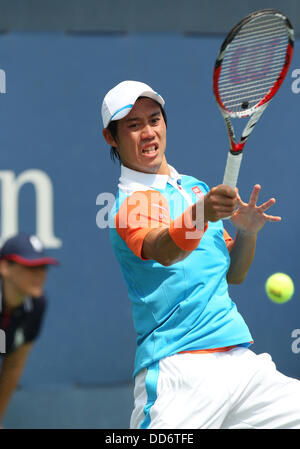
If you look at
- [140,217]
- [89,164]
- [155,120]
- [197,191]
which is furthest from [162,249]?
[89,164]

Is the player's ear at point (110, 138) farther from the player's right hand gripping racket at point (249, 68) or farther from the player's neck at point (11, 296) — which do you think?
the player's neck at point (11, 296)

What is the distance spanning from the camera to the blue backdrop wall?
4.28m

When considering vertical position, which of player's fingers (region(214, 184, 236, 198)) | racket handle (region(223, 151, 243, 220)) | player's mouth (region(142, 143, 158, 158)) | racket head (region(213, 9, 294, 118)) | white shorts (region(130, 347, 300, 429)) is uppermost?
racket head (region(213, 9, 294, 118))

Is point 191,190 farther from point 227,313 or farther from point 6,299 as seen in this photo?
point 6,299

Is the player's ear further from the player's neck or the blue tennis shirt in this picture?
the player's neck

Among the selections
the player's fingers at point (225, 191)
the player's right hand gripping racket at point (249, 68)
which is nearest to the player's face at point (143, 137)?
the player's right hand gripping racket at point (249, 68)

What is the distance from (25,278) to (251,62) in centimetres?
152

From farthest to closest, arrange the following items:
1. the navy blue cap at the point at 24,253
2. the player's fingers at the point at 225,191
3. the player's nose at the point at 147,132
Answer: the player's nose at the point at 147,132
the player's fingers at the point at 225,191
the navy blue cap at the point at 24,253

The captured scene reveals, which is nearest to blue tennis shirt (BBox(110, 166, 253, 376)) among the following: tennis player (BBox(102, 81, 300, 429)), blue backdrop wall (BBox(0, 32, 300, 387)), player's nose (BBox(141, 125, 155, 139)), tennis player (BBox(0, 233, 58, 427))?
tennis player (BBox(102, 81, 300, 429))

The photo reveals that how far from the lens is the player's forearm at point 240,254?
2.82 metres

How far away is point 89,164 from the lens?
4336mm

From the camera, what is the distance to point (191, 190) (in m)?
2.73

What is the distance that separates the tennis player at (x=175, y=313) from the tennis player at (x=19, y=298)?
45 cm

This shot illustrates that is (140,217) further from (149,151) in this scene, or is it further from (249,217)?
(249,217)
